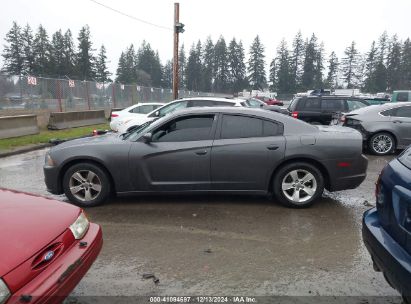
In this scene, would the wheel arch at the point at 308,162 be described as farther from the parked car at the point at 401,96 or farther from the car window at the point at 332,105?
the parked car at the point at 401,96

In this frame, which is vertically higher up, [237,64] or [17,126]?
[237,64]

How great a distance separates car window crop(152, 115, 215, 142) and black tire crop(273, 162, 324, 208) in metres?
1.22

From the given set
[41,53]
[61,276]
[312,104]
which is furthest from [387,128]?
[41,53]

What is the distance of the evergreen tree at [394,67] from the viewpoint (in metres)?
87.4

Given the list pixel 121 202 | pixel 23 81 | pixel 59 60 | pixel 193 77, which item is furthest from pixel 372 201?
pixel 193 77

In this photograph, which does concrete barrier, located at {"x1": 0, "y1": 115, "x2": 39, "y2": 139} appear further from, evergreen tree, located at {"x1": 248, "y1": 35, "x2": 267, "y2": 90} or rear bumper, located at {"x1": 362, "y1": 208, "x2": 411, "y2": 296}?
evergreen tree, located at {"x1": 248, "y1": 35, "x2": 267, "y2": 90}

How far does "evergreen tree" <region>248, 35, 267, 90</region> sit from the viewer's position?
100562 millimetres

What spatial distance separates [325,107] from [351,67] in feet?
308

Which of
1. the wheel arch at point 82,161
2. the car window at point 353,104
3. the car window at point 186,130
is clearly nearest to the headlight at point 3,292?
the wheel arch at point 82,161

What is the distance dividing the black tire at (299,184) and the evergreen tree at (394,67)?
9502 centimetres

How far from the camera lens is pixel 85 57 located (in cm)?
8431

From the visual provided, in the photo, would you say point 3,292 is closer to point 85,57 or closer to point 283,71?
point 85,57

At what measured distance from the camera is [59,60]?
81.1 meters

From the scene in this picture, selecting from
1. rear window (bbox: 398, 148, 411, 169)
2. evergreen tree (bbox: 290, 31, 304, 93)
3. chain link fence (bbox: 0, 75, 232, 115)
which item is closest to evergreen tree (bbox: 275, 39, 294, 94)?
evergreen tree (bbox: 290, 31, 304, 93)
